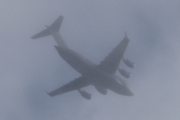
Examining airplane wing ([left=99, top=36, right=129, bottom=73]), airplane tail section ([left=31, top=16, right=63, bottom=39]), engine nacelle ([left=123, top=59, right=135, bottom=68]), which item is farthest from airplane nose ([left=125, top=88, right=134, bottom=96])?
→ airplane tail section ([left=31, top=16, right=63, bottom=39])

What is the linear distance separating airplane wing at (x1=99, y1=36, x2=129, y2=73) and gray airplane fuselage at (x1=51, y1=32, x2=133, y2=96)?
0.79m

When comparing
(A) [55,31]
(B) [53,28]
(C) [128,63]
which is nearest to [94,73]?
(C) [128,63]

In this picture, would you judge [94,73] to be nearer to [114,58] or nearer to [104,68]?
[104,68]

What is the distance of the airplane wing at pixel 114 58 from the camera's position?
201 ft

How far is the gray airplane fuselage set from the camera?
208 feet

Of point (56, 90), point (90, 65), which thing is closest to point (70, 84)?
point (56, 90)

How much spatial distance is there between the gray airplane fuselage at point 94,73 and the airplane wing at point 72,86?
2.71 m

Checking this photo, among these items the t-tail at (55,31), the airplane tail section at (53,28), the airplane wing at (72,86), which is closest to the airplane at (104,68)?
the airplane wing at (72,86)

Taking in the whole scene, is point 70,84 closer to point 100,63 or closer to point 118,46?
point 100,63

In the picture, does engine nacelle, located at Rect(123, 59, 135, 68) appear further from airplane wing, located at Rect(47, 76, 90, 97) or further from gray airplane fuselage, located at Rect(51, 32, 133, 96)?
airplane wing, located at Rect(47, 76, 90, 97)

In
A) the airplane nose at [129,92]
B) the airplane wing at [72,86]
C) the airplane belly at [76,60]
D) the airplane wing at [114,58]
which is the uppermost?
the airplane wing at [114,58]

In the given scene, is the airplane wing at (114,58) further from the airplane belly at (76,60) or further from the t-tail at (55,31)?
the t-tail at (55,31)

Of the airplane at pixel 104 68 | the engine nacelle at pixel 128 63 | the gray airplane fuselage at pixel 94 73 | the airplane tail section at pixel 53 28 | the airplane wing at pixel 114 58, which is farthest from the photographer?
the airplane tail section at pixel 53 28

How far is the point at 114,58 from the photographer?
6288 centimetres
